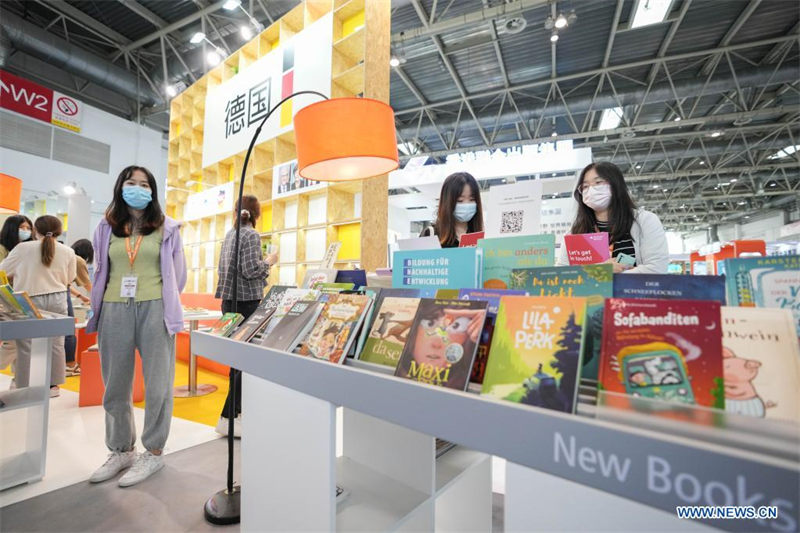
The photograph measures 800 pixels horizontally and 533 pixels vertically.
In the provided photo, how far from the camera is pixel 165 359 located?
214 centimetres

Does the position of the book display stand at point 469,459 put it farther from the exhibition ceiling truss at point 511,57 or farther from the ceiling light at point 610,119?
the ceiling light at point 610,119

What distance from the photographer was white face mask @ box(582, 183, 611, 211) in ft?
6.05

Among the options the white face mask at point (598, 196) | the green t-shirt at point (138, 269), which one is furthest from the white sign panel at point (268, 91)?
the white face mask at point (598, 196)

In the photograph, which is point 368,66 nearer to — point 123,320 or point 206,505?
point 123,320

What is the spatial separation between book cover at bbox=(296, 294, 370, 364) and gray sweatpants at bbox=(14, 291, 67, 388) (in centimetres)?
281

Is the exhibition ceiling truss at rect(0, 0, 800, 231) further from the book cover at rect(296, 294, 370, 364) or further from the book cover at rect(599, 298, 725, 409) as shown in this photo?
the book cover at rect(599, 298, 725, 409)

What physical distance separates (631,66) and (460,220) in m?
6.70

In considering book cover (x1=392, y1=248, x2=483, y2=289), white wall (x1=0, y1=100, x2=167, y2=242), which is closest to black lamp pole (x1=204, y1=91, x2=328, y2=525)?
book cover (x1=392, y1=248, x2=483, y2=289)

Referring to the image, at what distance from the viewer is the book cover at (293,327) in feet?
3.99

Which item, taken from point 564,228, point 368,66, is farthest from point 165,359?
point 564,228

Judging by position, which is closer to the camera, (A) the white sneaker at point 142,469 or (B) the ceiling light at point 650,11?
(A) the white sneaker at point 142,469

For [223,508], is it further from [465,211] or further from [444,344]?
[465,211]

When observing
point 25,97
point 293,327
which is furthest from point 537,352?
point 25,97

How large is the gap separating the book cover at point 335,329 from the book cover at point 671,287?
2.27 feet
